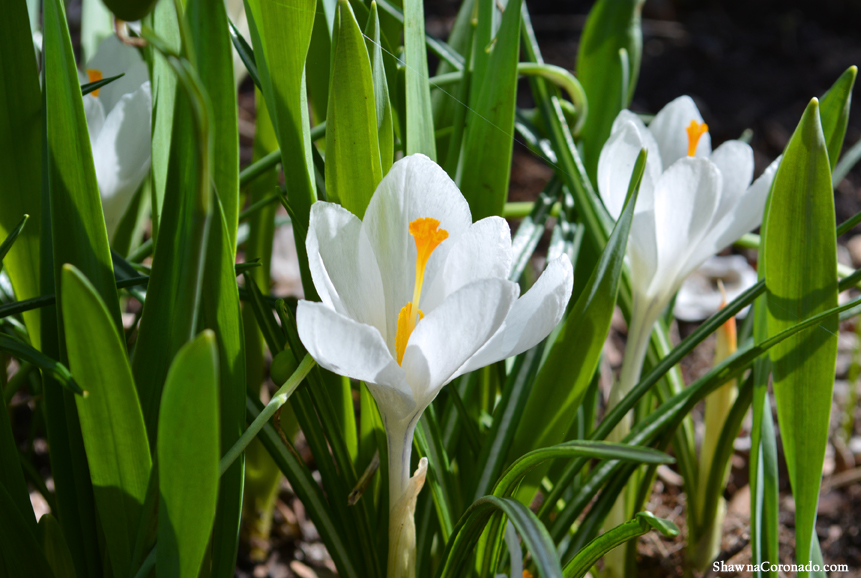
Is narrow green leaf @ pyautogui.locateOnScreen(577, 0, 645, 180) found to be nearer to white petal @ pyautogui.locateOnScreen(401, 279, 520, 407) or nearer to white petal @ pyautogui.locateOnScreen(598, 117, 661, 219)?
white petal @ pyautogui.locateOnScreen(598, 117, 661, 219)

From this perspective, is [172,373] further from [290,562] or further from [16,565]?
[290,562]

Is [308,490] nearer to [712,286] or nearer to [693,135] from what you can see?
[693,135]

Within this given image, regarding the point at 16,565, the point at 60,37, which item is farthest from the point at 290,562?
the point at 60,37

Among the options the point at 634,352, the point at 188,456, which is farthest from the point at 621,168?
the point at 188,456

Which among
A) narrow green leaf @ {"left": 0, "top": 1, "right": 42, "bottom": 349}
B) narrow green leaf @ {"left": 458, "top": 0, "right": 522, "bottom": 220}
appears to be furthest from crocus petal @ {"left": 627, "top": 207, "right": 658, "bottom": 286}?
narrow green leaf @ {"left": 0, "top": 1, "right": 42, "bottom": 349}

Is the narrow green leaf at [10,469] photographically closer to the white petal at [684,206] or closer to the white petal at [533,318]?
the white petal at [533,318]

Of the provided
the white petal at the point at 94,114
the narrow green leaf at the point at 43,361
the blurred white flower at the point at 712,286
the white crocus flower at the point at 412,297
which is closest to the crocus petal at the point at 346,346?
the white crocus flower at the point at 412,297
